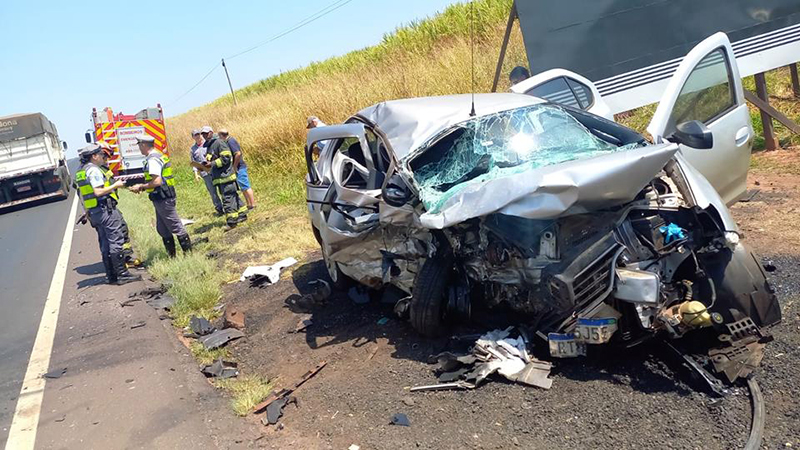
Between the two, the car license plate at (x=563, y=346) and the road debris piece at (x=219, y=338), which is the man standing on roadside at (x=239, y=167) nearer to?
the road debris piece at (x=219, y=338)

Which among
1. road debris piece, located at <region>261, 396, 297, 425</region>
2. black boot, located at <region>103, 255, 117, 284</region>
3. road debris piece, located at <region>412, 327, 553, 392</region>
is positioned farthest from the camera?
black boot, located at <region>103, 255, 117, 284</region>

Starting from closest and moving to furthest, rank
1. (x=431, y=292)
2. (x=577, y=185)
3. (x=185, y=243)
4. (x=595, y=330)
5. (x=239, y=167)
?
1. (x=577, y=185)
2. (x=595, y=330)
3. (x=431, y=292)
4. (x=185, y=243)
5. (x=239, y=167)

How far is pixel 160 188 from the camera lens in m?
7.93

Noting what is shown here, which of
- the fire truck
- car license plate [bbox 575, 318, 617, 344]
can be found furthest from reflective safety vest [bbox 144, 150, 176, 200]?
the fire truck

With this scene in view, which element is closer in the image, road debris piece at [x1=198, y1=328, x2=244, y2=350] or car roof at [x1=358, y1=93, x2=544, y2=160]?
car roof at [x1=358, y1=93, x2=544, y2=160]

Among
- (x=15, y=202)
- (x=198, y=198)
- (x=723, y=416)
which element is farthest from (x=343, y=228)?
(x=15, y=202)

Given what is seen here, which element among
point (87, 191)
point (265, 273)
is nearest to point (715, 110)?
point (265, 273)

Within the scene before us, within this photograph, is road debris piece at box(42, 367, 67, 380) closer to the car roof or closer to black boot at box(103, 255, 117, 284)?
black boot at box(103, 255, 117, 284)

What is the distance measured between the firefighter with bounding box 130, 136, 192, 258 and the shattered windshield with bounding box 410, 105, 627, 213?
472cm

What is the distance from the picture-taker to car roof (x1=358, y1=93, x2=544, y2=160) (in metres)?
4.42

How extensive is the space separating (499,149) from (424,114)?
0.71 metres

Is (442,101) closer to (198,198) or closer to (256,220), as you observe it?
(256,220)

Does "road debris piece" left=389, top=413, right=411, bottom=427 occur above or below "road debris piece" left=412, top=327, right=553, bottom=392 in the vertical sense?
below

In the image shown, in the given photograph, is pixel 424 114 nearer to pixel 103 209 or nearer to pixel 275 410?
pixel 275 410
